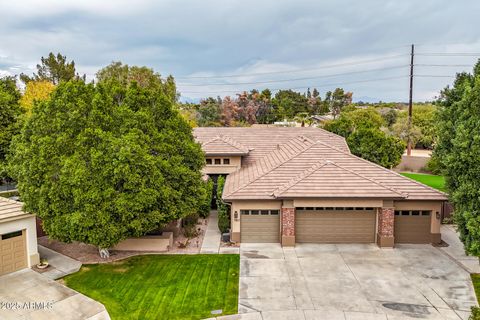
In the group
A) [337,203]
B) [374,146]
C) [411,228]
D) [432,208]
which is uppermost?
[374,146]

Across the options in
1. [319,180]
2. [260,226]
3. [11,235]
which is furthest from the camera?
[260,226]

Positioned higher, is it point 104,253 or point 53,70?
point 53,70

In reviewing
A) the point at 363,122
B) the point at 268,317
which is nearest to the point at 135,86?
the point at 268,317

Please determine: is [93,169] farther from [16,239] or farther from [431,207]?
[431,207]

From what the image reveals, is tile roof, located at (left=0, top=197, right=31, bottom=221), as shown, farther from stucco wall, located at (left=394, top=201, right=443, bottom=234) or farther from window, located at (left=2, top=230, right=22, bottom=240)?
stucco wall, located at (left=394, top=201, right=443, bottom=234)

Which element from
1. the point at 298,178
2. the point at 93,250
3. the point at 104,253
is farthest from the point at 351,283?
the point at 93,250

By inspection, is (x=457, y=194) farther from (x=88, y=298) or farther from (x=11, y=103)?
(x=11, y=103)

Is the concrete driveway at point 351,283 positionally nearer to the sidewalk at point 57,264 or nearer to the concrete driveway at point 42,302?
the concrete driveway at point 42,302

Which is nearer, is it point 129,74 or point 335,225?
point 335,225
